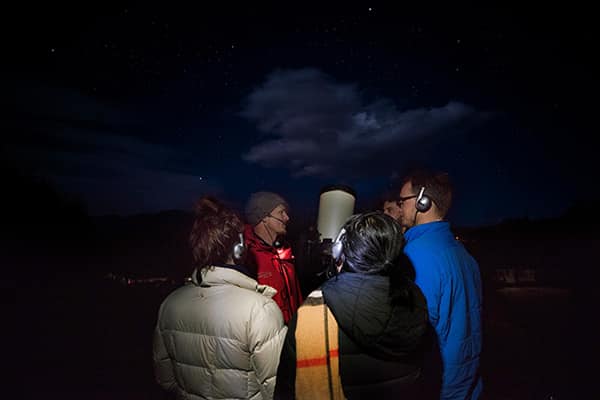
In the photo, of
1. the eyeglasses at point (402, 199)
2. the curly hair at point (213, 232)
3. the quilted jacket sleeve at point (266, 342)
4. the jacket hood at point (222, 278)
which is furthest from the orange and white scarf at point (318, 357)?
the eyeglasses at point (402, 199)

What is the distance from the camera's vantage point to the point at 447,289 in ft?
5.88

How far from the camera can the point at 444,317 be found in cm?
178

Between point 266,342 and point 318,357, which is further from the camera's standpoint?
point 266,342

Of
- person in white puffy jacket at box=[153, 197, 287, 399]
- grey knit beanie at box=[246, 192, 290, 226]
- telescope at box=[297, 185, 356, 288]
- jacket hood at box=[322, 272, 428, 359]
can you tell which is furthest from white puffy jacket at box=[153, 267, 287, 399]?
telescope at box=[297, 185, 356, 288]

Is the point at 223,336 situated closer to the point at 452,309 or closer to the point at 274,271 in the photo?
the point at 452,309

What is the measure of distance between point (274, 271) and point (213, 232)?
1.53 m

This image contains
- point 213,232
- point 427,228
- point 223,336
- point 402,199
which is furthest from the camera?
point 402,199

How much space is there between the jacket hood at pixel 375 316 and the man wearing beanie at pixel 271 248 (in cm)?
190

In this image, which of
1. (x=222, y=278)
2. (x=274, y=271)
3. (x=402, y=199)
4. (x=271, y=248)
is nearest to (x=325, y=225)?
(x=271, y=248)

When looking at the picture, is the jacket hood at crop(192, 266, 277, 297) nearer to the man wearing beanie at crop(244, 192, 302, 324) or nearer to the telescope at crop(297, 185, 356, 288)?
the man wearing beanie at crop(244, 192, 302, 324)

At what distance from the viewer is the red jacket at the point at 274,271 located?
3121 millimetres

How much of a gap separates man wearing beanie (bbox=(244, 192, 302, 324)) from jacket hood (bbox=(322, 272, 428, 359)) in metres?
1.90

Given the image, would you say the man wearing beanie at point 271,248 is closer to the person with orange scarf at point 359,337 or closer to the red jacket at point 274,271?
the red jacket at point 274,271

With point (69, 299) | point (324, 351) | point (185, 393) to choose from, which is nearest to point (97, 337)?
point (69, 299)
